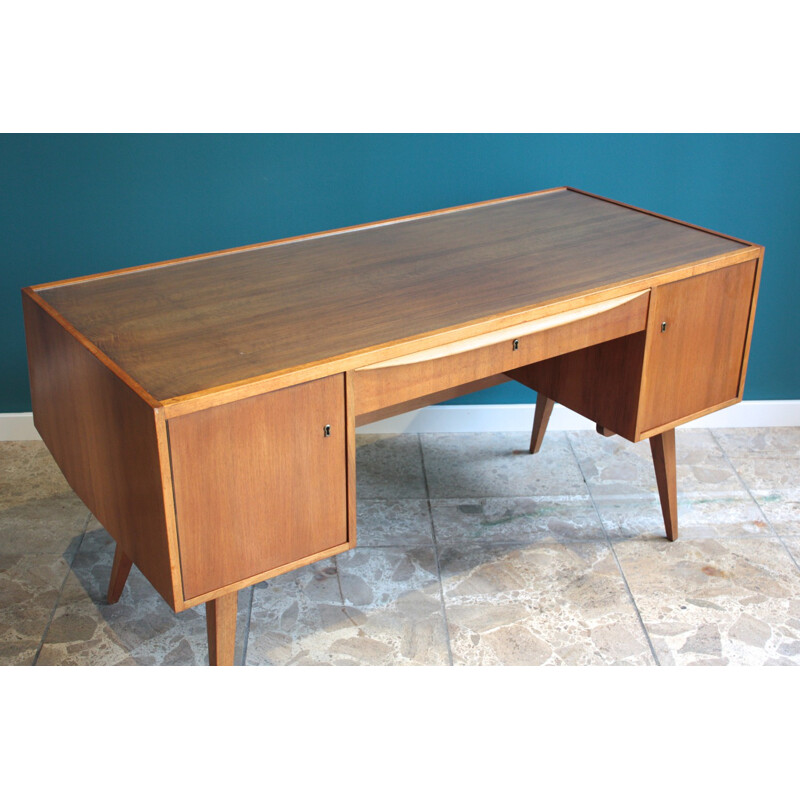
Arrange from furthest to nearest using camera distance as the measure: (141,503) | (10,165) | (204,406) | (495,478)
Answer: (495,478) → (10,165) → (141,503) → (204,406)

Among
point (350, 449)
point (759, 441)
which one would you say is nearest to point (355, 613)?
point (350, 449)

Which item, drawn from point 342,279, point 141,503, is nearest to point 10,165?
point 342,279

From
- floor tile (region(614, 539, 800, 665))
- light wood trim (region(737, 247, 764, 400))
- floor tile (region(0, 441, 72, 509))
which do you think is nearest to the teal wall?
floor tile (region(0, 441, 72, 509))

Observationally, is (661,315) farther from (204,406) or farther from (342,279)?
(204,406)

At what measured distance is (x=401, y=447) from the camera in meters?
3.25

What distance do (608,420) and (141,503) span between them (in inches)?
47.8

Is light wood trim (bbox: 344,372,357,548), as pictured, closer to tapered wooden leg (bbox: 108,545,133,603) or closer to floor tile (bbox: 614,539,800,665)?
tapered wooden leg (bbox: 108,545,133,603)

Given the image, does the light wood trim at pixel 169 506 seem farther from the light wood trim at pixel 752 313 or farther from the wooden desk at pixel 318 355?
the light wood trim at pixel 752 313

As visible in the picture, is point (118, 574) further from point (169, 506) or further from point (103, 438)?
point (169, 506)

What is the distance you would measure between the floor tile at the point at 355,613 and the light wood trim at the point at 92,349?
856 mm

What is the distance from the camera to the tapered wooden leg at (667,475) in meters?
2.65

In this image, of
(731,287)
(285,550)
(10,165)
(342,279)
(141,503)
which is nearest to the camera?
(141,503)

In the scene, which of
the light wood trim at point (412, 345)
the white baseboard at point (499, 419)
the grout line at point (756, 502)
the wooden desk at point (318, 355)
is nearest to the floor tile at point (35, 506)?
the white baseboard at point (499, 419)

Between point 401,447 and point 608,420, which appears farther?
Result: point 401,447
